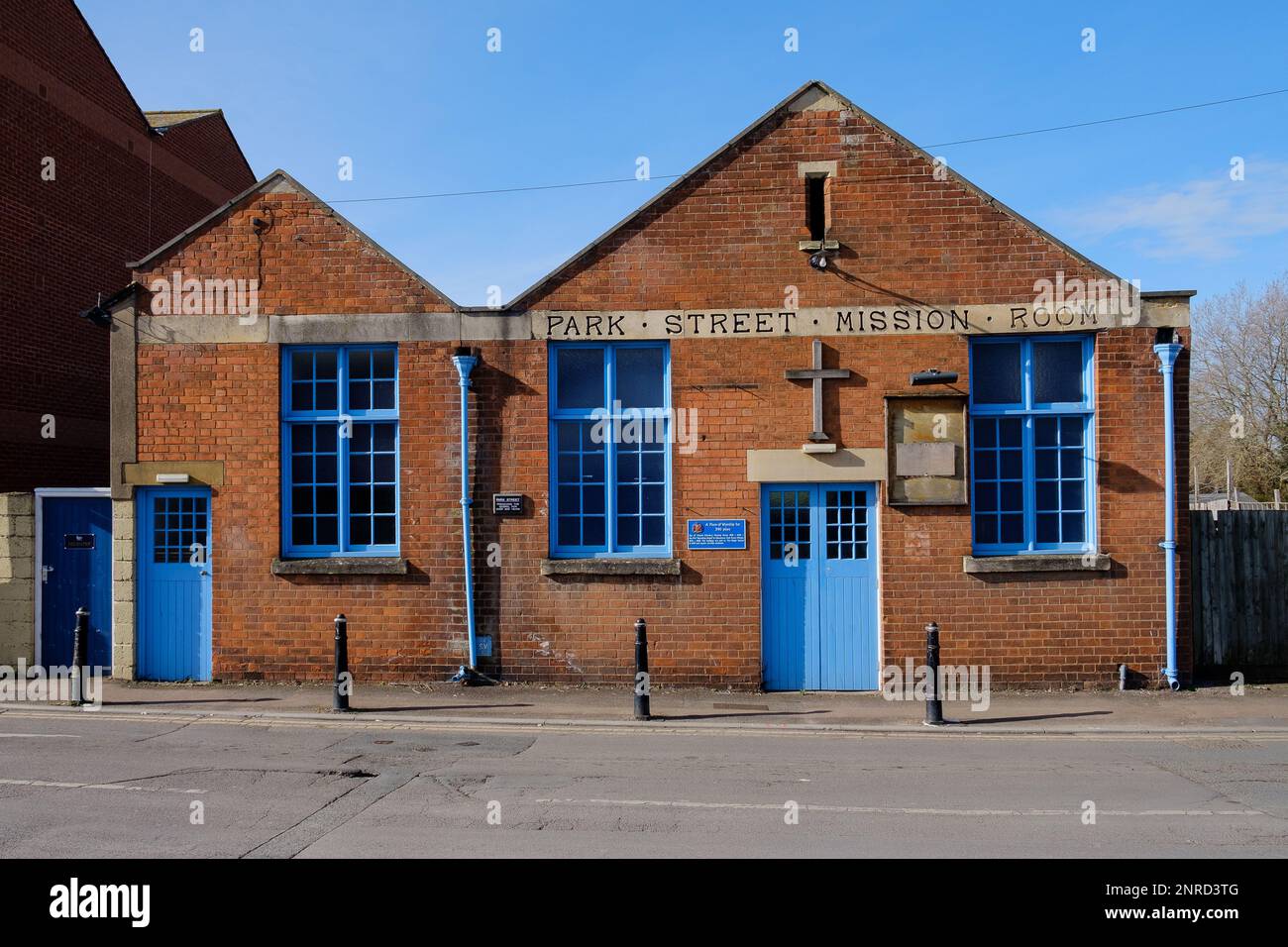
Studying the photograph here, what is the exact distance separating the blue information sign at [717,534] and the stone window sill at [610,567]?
38cm

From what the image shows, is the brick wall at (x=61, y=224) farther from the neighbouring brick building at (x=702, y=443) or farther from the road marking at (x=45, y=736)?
the road marking at (x=45, y=736)

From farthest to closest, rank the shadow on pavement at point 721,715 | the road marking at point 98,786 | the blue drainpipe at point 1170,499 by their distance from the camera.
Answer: the blue drainpipe at point 1170,499 < the shadow on pavement at point 721,715 < the road marking at point 98,786

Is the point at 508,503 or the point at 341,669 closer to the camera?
the point at 341,669

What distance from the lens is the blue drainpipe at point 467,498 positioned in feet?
42.1

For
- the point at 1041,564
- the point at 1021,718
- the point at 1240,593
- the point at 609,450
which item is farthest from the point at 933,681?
the point at 1240,593

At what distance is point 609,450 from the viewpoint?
42.6ft

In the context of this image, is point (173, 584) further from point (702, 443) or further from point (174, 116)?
point (174, 116)

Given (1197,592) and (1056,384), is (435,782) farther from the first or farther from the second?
(1197,592)

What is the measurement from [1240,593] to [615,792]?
9.98 meters

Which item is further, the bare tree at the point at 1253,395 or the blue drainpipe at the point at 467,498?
the bare tree at the point at 1253,395

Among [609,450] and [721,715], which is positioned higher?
[609,450]

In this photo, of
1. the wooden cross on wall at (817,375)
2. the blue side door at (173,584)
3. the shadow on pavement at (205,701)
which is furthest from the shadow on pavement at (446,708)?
the wooden cross on wall at (817,375)

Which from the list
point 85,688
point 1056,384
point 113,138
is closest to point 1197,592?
point 1056,384

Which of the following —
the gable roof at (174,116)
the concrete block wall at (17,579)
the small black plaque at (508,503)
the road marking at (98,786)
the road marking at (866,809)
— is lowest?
the road marking at (866,809)
